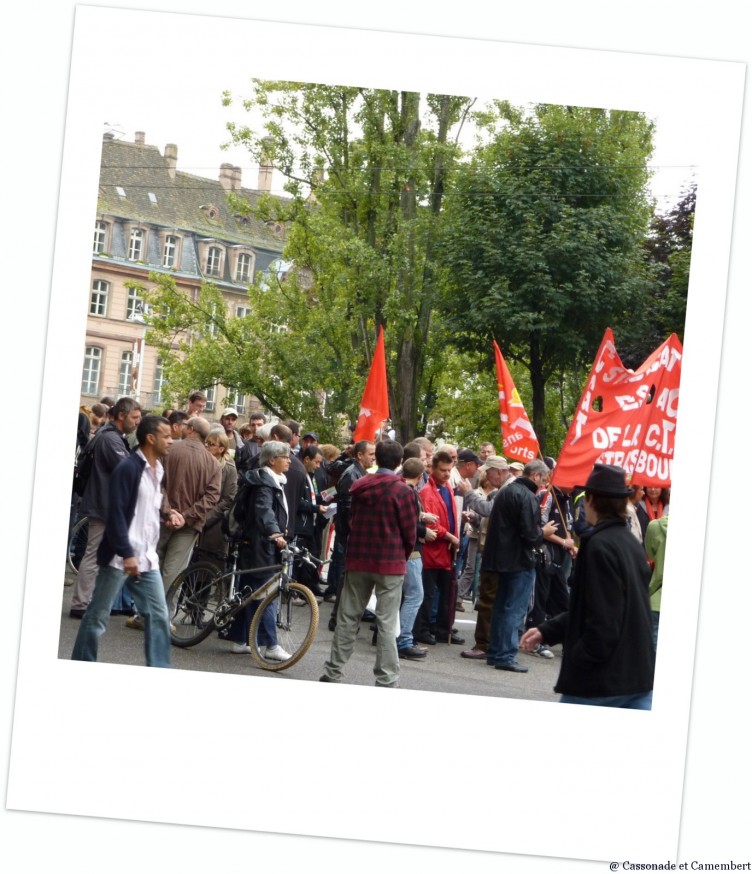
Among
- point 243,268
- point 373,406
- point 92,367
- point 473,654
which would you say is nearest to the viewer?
point 473,654

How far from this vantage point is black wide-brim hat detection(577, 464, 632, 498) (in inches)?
245

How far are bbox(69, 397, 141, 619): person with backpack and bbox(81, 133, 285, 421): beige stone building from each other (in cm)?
2647

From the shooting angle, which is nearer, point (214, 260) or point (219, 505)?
point (219, 505)

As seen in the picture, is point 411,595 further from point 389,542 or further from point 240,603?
point 389,542

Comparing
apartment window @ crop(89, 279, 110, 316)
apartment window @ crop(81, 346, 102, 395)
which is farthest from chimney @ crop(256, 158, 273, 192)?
apartment window @ crop(81, 346, 102, 395)

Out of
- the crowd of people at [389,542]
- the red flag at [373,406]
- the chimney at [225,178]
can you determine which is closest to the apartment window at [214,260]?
the chimney at [225,178]

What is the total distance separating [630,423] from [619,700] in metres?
4.25

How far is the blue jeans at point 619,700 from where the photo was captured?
6129mm

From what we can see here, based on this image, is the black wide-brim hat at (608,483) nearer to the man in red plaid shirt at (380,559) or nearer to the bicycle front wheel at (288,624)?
the man in red plaid shirt at (380,559)

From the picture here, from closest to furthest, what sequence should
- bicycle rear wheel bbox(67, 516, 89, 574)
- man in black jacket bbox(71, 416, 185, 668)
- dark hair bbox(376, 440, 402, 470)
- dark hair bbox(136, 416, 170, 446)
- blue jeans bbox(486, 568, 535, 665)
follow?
man in black jacket bbox(71, 416, 185, 668) → dark hair bbox(136, 416, 170, 446) → dark hair bbox(376, 440, 402, 470) → blue jeans bbox(486, 568, 535, 665) → bicycle rear wheel bbox(67, 516, 89, 574)

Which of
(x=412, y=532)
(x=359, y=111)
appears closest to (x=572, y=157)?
(x=359, y=111)

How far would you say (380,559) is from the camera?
9219 mm

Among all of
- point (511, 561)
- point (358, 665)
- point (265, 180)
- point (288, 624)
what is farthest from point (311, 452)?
point (265, 180)

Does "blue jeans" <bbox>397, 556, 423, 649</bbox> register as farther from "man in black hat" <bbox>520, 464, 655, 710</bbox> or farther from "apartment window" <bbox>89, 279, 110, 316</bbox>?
"apartment window" <bbox>89, 279, 110, 316</bbox>
